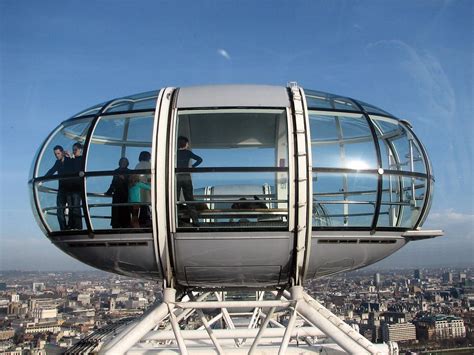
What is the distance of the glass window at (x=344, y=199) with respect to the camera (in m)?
7.79

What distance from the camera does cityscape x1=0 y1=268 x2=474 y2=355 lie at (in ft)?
198

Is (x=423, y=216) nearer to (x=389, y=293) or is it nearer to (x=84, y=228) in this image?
(x=84, y=228)

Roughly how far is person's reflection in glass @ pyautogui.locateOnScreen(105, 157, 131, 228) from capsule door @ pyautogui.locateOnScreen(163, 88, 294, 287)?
0.62m

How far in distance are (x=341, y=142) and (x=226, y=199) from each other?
1.74 metres

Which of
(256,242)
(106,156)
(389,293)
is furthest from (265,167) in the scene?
(389,293)

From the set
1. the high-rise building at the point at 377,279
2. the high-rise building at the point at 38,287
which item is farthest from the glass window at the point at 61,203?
the high-rise building at the point at 38,287

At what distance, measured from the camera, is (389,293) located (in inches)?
3246

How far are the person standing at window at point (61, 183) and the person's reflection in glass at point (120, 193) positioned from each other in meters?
0.70

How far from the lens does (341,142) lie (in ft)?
26.6

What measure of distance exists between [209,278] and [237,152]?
1.83m

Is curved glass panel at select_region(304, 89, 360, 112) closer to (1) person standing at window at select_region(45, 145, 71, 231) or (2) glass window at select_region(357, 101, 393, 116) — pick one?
(2) glass window at select_region(357, 101, 393, 116)

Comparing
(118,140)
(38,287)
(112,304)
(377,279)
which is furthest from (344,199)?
(38,287)

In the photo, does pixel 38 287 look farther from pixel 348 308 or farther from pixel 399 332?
pixel 399 332

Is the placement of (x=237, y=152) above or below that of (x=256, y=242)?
above
